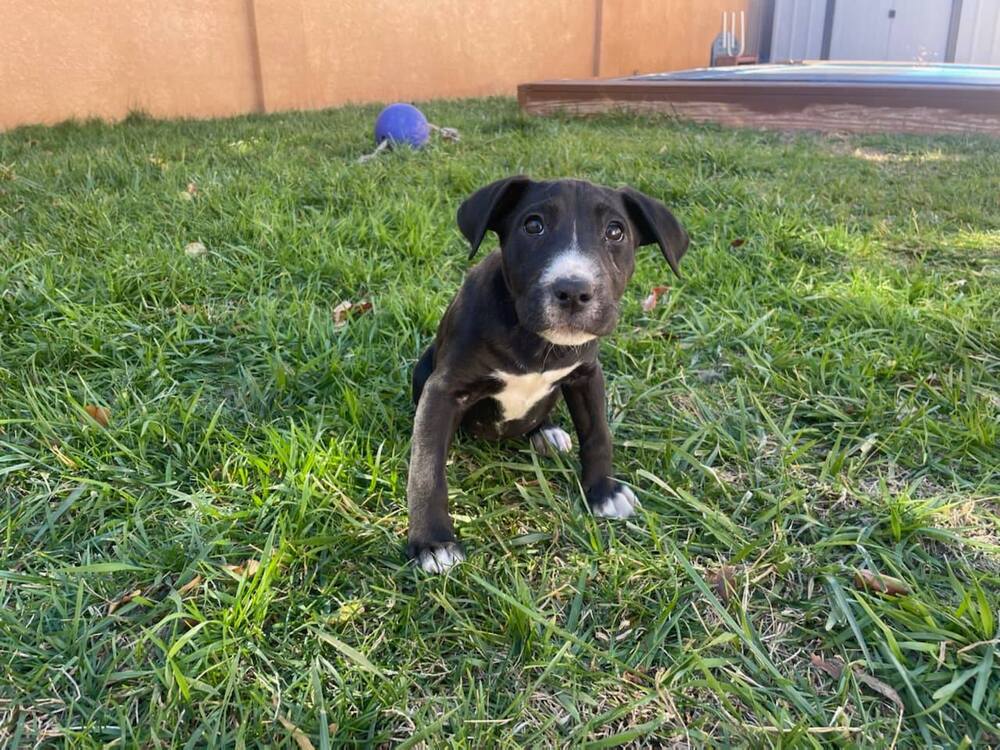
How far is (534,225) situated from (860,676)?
1616 mm

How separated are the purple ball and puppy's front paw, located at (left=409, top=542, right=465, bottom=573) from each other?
218 inches

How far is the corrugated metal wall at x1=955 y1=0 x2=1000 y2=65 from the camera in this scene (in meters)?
20.7

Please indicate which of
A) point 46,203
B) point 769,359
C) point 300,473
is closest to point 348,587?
point 300,473

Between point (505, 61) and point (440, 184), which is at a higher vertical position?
point (505, 61)

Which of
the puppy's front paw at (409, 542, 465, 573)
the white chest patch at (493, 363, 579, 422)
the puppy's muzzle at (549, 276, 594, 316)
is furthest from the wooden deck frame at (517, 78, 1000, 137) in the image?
the puppy's front paw at (409, 542, 465, 573)

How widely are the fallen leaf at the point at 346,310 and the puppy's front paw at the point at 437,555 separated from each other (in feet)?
5.78

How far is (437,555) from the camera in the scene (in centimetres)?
228

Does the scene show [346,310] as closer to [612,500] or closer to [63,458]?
[63,458]

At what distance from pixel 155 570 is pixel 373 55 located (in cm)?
1212

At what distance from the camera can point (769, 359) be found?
3490mm

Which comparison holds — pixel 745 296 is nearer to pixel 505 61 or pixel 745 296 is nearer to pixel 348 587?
pixel 348 587

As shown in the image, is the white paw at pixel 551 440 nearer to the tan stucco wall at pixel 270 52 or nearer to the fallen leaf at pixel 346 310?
the fallen leaf at pixel 346 310

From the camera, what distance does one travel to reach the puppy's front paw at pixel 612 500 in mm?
2557

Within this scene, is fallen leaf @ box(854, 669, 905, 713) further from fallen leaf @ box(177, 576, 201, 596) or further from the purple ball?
the purple ball
